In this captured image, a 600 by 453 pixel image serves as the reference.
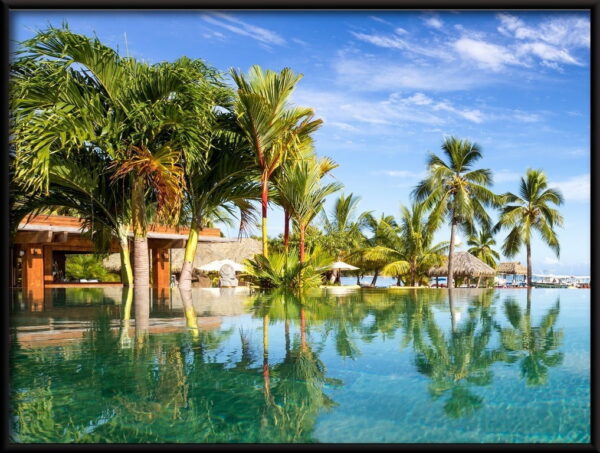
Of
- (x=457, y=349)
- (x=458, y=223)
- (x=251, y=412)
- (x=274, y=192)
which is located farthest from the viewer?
(x=458, y=223)

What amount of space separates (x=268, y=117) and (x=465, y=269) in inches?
852

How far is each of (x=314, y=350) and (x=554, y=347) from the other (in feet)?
5.94

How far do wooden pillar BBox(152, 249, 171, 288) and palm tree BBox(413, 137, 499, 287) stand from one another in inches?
518

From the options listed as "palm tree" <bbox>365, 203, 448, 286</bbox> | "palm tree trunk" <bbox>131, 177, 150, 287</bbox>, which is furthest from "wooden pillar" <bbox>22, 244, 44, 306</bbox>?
"palm tree" <bbox>365, 203, 448, 286</bbox>

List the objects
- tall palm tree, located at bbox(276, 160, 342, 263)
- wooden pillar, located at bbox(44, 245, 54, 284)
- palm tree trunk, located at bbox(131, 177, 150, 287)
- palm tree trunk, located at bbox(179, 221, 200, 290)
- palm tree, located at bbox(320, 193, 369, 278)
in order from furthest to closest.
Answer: palm tree, located at bbox(320, 193, 369, 278), wooden pillar, located at bbox(44, 245, 54, 284), palm tree trunk, located at bbox(179, 221, 200, 290), tall palm tree, located at bbox(276, 160, 342, 263), palm tree trunk, located at bbox(131, 177, 150, 287)

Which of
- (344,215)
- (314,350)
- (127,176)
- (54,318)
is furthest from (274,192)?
(344,215)

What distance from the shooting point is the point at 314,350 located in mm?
3895

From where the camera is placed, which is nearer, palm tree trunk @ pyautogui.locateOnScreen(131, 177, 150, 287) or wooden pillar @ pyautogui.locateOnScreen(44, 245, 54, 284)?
palm tree trunk @ pyautogui.locateOnScreen(131, 177, 150, 287)

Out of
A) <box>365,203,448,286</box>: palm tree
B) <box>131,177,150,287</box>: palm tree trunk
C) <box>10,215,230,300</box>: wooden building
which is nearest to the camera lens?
<box>131,177,150,287</box>: palm tree trunk

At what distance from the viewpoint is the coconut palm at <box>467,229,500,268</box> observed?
42094mm

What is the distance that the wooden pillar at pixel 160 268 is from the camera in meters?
18.9

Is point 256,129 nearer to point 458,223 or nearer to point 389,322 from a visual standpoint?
point 389,322

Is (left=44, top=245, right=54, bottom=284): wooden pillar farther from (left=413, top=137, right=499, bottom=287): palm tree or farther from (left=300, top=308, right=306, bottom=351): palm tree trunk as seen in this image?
(left=413, top=137, right=499, bottom=287): palm tree

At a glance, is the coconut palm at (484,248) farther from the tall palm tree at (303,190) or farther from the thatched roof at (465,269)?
the tall palm tree at (303,190)
